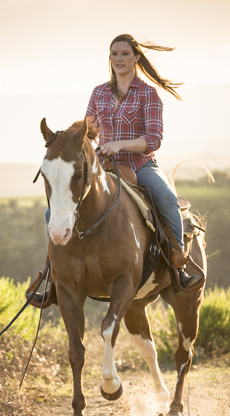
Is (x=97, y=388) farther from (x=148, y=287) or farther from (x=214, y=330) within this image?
(x=148, y=287)

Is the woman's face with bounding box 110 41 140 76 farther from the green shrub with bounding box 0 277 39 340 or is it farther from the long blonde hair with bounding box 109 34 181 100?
the green shrub with bounding box 0 277 39 340

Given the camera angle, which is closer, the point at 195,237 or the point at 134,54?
the point at 134,54

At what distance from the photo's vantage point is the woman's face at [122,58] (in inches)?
276

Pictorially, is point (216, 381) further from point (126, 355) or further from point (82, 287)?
point (82, 287)

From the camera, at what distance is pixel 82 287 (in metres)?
5.80

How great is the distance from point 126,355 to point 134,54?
262 inches

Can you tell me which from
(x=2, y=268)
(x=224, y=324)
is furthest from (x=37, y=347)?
(x=2, y=268)

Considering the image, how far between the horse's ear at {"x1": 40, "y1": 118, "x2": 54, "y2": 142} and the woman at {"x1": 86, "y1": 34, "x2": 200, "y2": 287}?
119cm

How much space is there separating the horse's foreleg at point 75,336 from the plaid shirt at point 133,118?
1.74 m

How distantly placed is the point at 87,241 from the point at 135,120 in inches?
68.4

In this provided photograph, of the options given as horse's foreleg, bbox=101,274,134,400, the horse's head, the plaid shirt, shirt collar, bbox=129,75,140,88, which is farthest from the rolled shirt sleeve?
horse's foreleg, bbox=101,274,134,400

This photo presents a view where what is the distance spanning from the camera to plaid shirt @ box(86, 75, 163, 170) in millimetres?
6867

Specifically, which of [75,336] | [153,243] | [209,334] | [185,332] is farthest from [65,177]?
[209,334]

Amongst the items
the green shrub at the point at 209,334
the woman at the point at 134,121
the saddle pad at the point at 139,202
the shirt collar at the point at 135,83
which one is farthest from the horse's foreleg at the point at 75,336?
the green shrub at the point at 209,334
